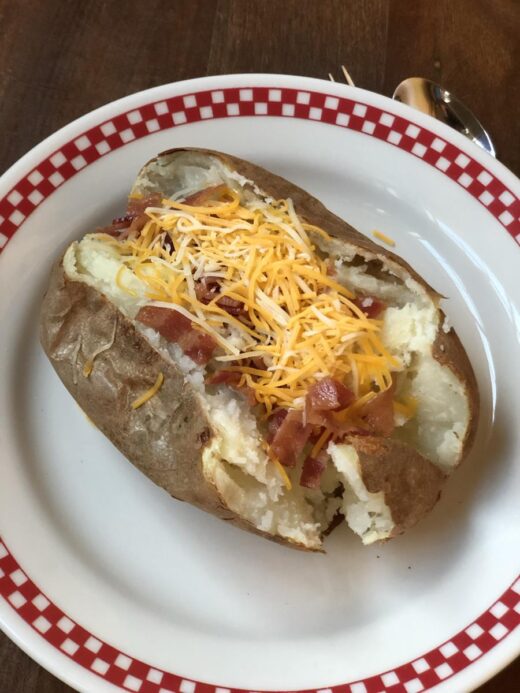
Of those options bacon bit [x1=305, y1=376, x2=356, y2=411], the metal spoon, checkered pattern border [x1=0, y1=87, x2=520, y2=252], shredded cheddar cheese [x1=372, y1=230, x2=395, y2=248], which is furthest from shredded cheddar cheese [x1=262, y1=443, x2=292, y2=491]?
the metal spoon

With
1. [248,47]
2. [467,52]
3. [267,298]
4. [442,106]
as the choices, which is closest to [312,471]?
[267,298]

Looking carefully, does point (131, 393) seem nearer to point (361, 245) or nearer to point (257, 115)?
point (361, 245)

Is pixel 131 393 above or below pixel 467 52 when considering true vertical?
below

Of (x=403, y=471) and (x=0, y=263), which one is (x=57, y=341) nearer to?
(x=0, y=263)

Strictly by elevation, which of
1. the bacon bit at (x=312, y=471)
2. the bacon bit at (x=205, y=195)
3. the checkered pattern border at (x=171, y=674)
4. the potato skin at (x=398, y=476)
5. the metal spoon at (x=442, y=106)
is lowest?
the checkered pattern border at (x=171, y=674)

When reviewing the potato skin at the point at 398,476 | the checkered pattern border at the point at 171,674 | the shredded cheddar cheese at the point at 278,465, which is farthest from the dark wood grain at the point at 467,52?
the checkered pattern border at the point at 171,674

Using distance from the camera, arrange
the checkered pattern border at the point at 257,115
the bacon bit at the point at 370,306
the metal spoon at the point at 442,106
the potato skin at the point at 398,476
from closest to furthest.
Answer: the potato skin at the point at 398,476
the bacon bit at the point at 370,306
the checkered pattern border at the point at 257,115
the metal spoon at the point at 442,106

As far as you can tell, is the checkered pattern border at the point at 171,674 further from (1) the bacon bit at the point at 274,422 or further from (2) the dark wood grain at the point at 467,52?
(2) the dark wood grain at the point at 467,52

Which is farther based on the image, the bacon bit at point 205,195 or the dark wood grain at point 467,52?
the dark wood grain at point 467,52
